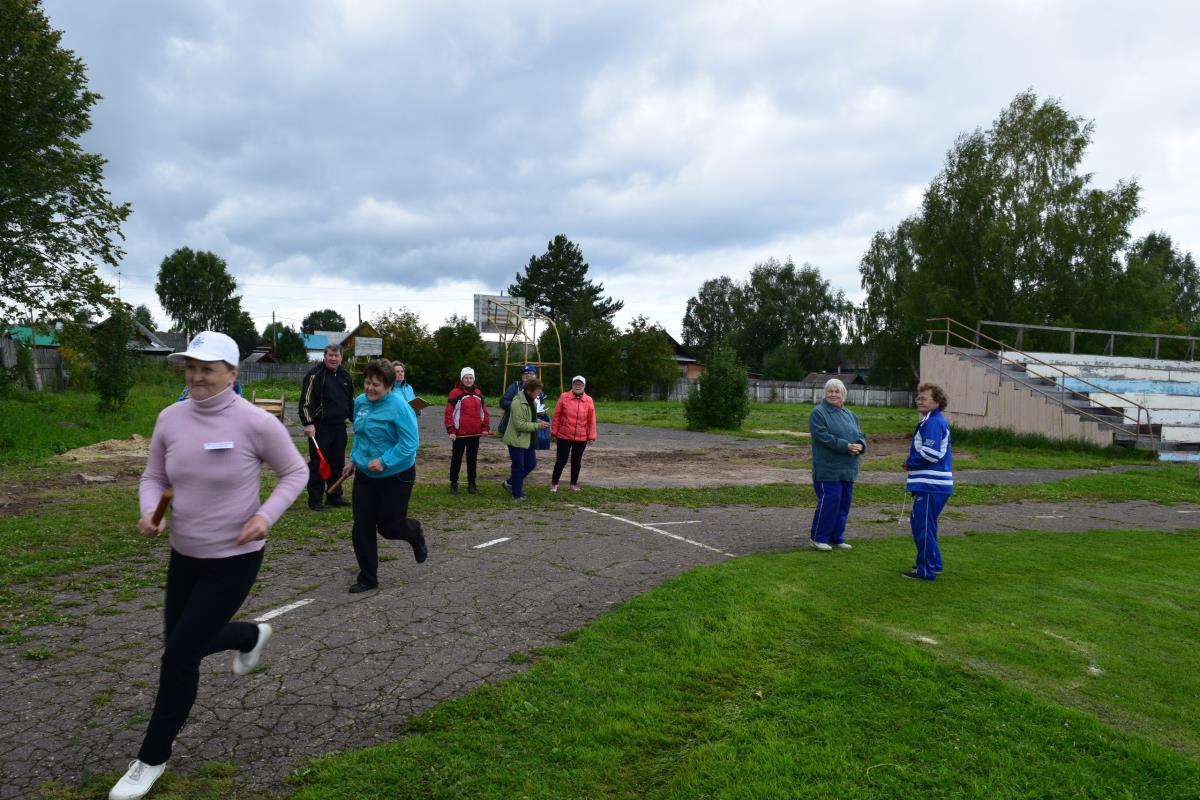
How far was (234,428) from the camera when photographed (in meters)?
3.37

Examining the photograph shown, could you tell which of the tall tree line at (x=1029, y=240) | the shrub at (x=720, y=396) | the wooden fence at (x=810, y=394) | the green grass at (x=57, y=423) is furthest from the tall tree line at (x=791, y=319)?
the green grass at (x=57, y=423)

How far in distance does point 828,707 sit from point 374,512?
145 inches

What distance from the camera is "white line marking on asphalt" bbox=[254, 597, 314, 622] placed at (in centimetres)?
530

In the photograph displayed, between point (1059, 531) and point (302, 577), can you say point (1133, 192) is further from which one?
point (302, 577)

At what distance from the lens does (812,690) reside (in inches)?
162

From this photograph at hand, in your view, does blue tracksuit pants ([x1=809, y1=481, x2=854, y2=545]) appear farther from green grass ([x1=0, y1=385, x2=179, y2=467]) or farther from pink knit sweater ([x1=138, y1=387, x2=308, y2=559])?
green grass ([x1=0, y1=385, x2=179, y2=467])

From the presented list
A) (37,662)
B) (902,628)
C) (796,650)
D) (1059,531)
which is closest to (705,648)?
(796,650)

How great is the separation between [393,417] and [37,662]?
8.53 feet

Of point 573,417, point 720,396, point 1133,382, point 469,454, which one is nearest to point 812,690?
point 573,417

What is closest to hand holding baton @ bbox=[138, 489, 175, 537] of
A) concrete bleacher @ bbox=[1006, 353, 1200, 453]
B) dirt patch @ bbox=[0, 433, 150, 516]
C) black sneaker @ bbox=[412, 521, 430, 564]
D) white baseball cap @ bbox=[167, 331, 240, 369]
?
white baseball cap @ bbox=[167, 331, 240, 369]

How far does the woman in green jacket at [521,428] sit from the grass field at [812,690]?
12.0ft

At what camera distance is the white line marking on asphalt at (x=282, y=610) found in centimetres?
530

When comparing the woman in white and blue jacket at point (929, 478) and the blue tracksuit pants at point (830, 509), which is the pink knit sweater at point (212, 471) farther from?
the blue tracksuit pants at point (830, 509)

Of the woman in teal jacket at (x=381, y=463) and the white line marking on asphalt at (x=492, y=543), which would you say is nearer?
the woman in teal jacket at (x=381, y=463)
